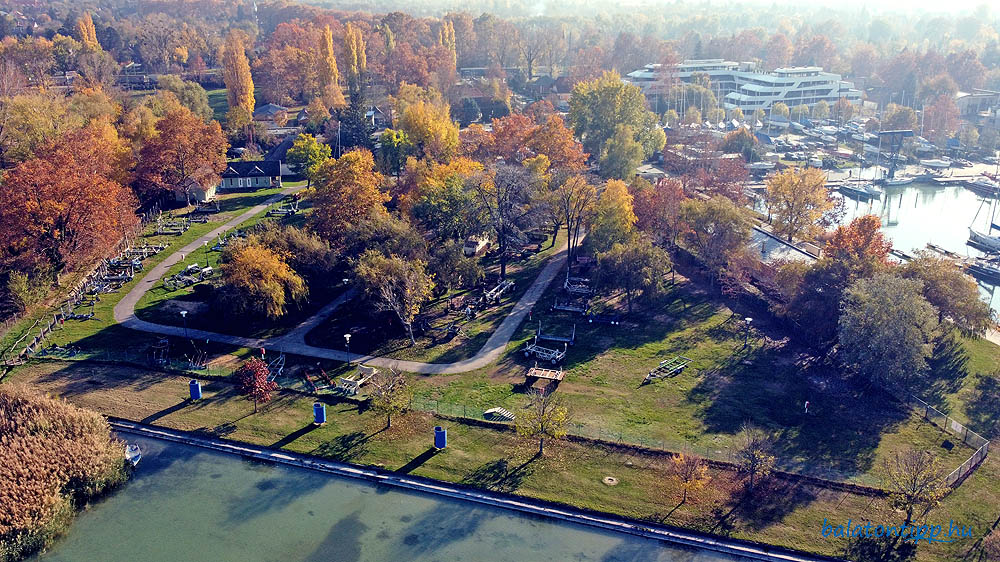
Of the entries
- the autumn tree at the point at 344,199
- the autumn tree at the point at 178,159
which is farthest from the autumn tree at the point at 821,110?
the autumn tree at the point at 178,159

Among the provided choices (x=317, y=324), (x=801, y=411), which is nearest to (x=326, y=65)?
(x=317, y=324)

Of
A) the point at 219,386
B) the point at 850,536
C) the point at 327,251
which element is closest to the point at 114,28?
the point at 327,251

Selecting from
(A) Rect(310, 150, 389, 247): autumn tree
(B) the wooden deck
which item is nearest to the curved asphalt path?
(B) the wooden deck

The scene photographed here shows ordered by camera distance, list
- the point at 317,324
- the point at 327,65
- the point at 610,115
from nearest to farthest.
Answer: the point at 317,324 < the point at 610,115 < the point at 327,65

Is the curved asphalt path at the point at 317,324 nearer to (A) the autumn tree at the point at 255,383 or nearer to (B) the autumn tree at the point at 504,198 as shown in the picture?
(B) the autumn tree at the point at 504,198

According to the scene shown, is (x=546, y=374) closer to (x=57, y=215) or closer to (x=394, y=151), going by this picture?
(x=57, y=215)

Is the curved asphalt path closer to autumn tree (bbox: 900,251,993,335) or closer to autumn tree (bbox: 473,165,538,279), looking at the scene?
autumn tree (bbox: 473,165,538,279)
